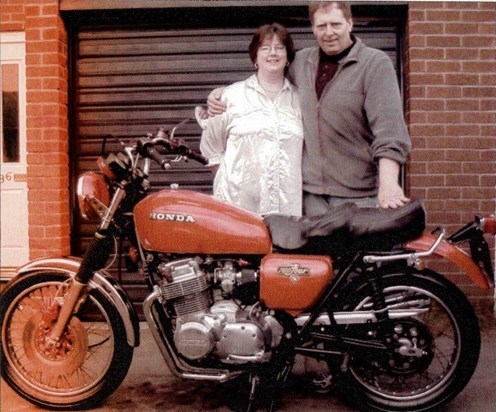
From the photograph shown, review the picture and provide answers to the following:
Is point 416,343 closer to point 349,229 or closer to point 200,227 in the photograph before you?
point 349,229

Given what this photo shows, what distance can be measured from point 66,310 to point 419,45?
10.4 feet

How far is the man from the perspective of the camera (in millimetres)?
3250

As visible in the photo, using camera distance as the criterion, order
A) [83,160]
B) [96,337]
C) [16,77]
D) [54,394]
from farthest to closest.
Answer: [16,77] → [83,160] → [96,337] → [54,394]

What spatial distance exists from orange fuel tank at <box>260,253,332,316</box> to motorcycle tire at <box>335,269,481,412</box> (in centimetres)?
17

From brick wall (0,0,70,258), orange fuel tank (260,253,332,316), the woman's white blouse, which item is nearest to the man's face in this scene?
the woman's white blouse

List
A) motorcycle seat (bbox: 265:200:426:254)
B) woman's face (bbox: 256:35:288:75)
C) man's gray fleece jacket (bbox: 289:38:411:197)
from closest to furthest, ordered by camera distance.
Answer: motorcycle seat (bbox: 265:200:426:254), man's gray fleece jacket (bbox: 289:38:411:197), woman's face (bbox: 256:35:288:75)

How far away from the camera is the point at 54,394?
10.4 ft

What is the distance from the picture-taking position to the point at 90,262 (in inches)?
120

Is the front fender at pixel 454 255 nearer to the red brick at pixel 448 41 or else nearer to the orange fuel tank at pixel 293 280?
the orange fuel tank at pixel 293 280

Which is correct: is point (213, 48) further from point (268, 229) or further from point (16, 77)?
point (268, 229)

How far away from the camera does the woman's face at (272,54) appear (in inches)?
132

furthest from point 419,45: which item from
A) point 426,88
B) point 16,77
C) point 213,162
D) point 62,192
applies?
point 16,77

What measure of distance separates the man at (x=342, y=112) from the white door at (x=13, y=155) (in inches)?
111

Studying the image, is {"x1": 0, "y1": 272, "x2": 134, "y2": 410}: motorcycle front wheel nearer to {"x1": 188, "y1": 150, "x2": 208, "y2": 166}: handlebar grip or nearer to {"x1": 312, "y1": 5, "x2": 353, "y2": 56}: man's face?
{"x1": 188, "y1": 150, "x2": 208, "y2": 166}: handlebar grip
